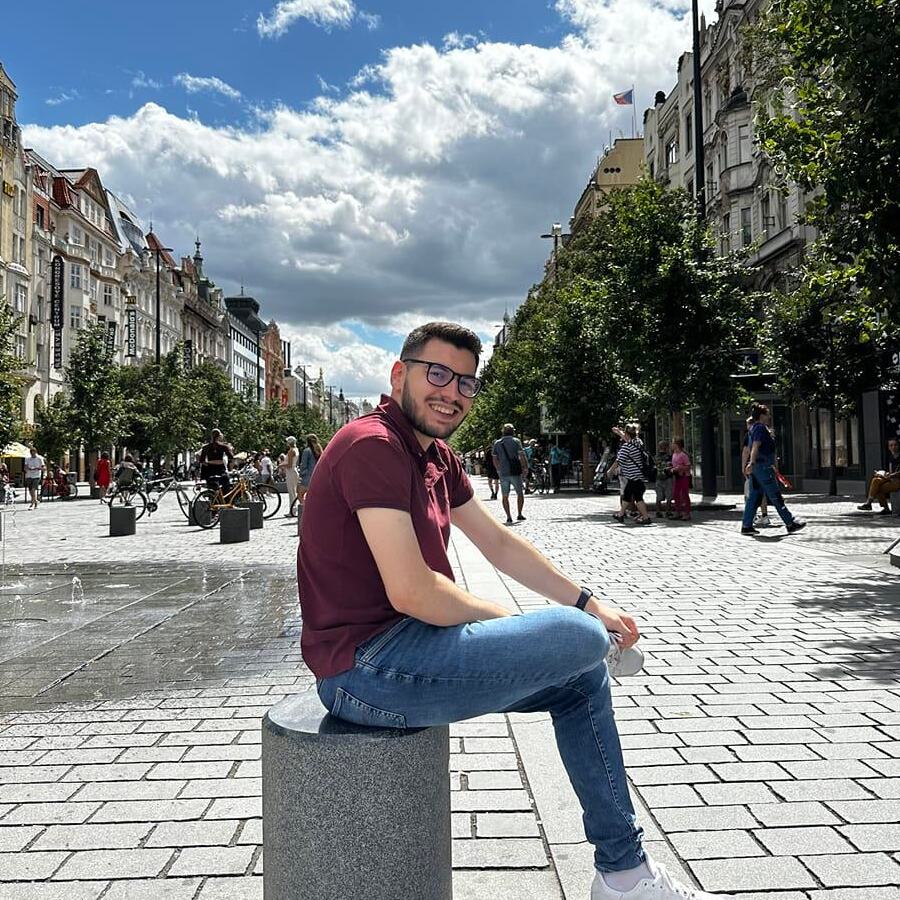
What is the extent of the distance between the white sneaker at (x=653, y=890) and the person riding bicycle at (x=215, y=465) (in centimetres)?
1799

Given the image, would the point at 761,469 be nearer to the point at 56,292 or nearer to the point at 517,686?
the point at 517,686

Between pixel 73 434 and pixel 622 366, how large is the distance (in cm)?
2444

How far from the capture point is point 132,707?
5.09 metres

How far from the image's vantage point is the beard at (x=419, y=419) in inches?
105

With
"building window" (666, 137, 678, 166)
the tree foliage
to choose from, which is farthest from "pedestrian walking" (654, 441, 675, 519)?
"building window" (666, 137, 678, 166)

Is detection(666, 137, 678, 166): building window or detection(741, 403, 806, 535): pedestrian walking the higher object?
detection(666, 137, 678, 166): building window

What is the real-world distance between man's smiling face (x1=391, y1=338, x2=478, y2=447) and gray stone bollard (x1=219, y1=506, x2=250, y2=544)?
13.6 meters

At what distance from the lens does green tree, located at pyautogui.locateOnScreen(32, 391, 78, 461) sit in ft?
129

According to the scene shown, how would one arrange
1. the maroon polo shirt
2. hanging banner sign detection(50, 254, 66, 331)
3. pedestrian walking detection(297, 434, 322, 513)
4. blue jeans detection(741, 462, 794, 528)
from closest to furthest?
the maroon polo shirt → blue jeans detection(741, 462, 794, 528) → pedestrian walking detection(297, 434, 322, 513) → hanging banner sign detection(50, 254, 66, 331)

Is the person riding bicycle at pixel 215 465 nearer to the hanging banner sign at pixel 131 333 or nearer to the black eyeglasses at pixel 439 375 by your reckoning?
the black eyeglasses at pixel 439 375

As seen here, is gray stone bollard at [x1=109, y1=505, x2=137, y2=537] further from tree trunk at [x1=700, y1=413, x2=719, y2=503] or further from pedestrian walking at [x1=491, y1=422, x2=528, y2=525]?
tree trunk at [x1=700, y1=413, x2=719, y2=503]

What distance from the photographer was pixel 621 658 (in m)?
2.80

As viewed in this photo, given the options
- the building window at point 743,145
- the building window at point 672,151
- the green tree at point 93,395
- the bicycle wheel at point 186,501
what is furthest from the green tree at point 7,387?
the building window at point 672,151

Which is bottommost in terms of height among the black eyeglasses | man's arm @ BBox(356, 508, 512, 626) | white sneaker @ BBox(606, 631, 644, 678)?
white sneaker @ BBox(606, 631, 644, 678)
